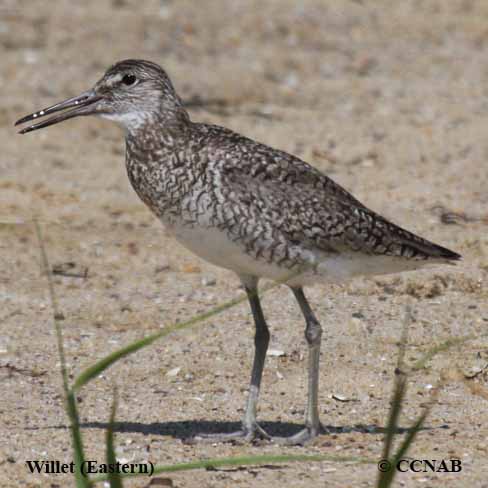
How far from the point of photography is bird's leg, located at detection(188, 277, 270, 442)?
638cm

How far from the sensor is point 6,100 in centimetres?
1206

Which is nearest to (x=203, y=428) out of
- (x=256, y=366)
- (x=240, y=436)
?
(x=240, y=436)

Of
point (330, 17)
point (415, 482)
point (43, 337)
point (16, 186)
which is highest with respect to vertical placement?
point (330, 17)

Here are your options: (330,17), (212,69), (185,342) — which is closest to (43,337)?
(185,342)

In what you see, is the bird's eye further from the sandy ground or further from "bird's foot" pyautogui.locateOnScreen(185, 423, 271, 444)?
"bird's foot" pyautogui.locateOnScreen(185, 423, 271, 444)

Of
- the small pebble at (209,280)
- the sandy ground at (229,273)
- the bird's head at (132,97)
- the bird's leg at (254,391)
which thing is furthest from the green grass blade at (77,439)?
the small pebble at (209,280)

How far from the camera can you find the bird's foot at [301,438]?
6.35 meters

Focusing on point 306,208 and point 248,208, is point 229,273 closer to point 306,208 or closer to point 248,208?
point 306,208

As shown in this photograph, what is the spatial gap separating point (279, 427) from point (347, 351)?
93 cm

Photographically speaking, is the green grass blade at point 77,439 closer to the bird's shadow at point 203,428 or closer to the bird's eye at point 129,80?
the bird's shadow at point 203,428

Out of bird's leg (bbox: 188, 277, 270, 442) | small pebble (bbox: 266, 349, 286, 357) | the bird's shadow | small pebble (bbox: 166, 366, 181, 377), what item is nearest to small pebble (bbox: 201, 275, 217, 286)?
small pebble (bbox: 266, 349, 286, 357)

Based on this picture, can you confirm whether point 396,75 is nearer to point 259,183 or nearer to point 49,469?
point 259,183

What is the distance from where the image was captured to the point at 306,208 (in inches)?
249

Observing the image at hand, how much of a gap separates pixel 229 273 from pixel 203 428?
2.32 meters
